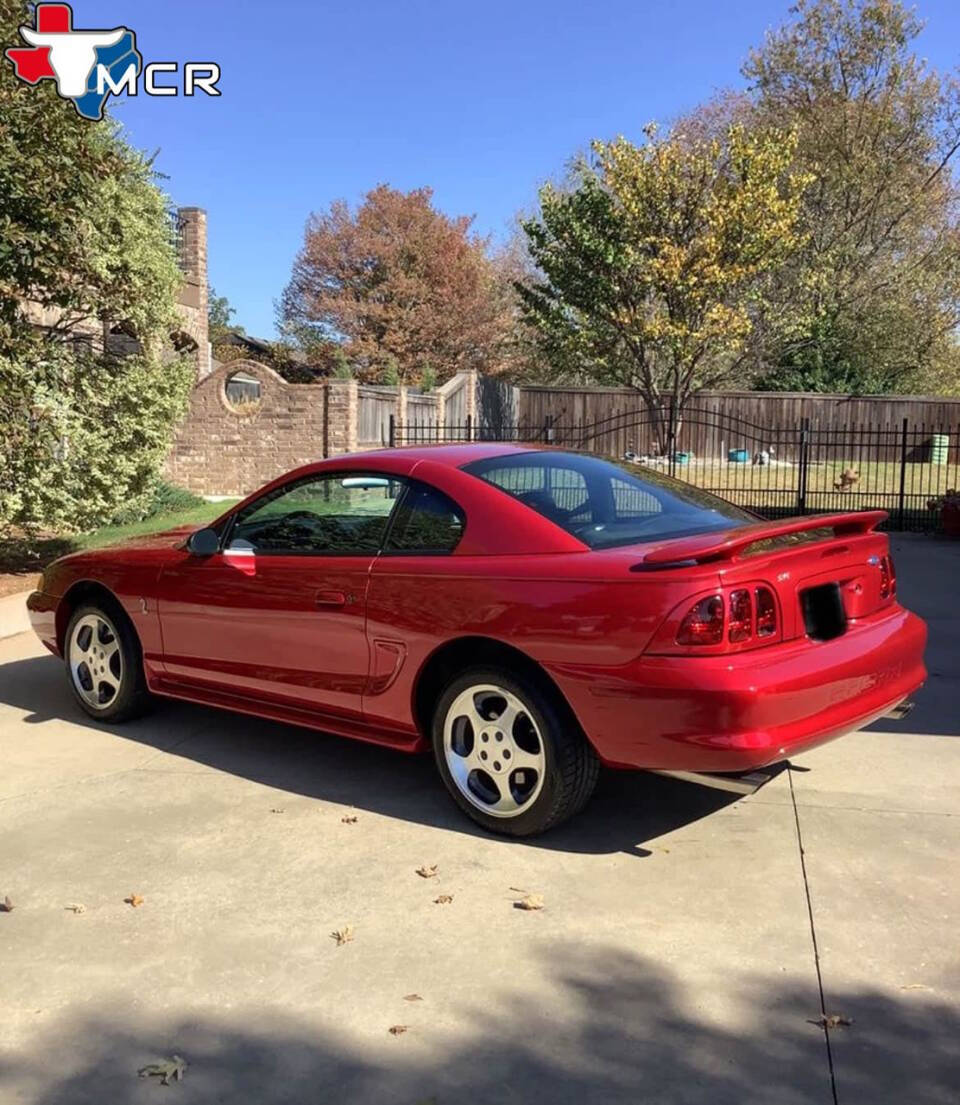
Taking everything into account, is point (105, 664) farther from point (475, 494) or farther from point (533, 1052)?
point (533, 1052)

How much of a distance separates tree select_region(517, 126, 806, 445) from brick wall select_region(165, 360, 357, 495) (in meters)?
8.64

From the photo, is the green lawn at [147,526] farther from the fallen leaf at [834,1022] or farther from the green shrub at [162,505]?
the fallen leaf at [834,1022]

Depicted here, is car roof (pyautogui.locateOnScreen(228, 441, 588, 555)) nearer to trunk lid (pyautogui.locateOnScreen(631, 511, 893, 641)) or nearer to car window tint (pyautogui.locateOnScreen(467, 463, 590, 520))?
car window tint (pyautogui.locateOnScreen(467, 463, 590, 520))

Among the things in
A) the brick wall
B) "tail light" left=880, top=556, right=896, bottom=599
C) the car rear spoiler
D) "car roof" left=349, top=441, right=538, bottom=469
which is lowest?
"tail light" left=880, top=556, right=896, bottom=599

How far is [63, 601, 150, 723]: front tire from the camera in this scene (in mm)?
5660

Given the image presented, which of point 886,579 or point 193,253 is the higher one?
point 193,253

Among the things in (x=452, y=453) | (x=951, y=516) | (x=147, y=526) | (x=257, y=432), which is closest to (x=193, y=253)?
(x=257, y=432)

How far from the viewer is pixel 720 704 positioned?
3.59m

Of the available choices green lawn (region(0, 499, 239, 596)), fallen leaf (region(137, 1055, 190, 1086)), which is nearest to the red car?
fallen leaf (region(137, 1055, 190, 1086))

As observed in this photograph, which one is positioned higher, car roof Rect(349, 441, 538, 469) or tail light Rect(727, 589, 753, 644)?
car roof Rect(349, 441, 538, 469)

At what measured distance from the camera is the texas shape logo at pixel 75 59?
30.2 ft

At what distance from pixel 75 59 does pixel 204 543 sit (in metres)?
7.66

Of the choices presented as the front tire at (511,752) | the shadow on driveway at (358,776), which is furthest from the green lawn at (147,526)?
the front tire at (511,752)

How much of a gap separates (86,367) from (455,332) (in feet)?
111
